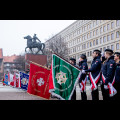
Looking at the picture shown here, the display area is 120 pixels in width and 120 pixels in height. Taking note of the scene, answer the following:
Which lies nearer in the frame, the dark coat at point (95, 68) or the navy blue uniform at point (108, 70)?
the navy blue uniform at point (108, 70)

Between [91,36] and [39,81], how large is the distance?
201 feet

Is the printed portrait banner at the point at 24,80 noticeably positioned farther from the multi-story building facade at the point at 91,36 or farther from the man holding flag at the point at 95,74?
the multi-story building facade at the point at 91,36

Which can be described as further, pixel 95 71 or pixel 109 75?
pixel 95 71

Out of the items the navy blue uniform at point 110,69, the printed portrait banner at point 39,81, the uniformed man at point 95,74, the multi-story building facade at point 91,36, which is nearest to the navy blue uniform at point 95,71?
the uniformed man at point 95,74

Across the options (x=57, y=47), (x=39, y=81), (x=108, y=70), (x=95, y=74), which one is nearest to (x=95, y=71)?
(x=95, y=74)

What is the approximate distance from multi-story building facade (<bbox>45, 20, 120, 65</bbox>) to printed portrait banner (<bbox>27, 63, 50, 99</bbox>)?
132 ft

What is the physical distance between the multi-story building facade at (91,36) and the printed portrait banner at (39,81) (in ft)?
132

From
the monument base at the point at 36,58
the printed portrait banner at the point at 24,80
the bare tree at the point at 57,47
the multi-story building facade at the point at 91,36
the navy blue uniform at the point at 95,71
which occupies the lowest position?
the printed portrait banner at the point at 24,80

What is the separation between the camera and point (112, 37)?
5519 cm

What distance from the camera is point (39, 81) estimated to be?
6711 mm

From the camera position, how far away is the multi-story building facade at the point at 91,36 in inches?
2126

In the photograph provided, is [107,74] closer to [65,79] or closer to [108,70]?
[108,70]

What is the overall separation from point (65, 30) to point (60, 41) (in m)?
37.7
